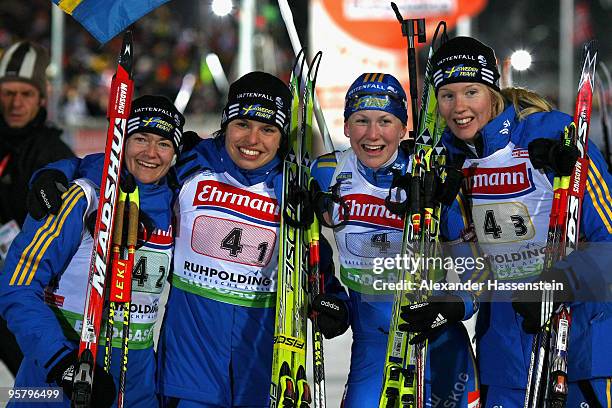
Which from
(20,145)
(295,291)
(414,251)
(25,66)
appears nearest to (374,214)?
(414,251)

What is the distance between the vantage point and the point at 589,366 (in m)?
4.45

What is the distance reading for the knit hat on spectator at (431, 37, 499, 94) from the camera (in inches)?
182

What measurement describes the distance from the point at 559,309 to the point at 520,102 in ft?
3.17

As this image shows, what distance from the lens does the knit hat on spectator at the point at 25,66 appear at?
7176mm

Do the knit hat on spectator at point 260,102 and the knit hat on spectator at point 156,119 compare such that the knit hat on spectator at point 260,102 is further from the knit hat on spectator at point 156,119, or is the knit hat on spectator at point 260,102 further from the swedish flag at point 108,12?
the swedish flag at point 108,12

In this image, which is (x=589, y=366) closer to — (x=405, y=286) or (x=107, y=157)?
(x=405, y=286)

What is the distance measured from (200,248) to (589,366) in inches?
69.8

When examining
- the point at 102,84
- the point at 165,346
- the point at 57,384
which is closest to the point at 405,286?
the point at 165,346

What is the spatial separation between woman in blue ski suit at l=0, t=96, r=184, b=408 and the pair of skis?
1.76 feet

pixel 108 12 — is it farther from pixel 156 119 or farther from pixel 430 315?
pixel 430 315

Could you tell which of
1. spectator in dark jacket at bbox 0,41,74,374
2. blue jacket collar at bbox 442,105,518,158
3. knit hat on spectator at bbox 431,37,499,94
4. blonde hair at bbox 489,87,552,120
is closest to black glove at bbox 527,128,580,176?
blue jacket collar at bbox 442,105,518,158

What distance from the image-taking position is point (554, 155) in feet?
14.2

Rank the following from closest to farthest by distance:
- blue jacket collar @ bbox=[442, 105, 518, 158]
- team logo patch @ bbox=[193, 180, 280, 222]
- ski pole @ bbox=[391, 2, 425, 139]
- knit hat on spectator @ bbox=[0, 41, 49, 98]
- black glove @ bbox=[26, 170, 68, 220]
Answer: black glove @ bbox=[26, 170, 68, 220] < blue jacket collar @ bbox=[442, 105, 518, 158] < team logo patch @ bbox=[193, 180, 280, 222] < ski pole @ bbox=[391, 2, 425, 139] < knit hat on spectator @ bbox=[0, 41, 49, 98]

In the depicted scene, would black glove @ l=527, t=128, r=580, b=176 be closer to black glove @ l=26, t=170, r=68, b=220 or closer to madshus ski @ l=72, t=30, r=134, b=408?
madshus ski @ l=72, t=30, r=134, b=408
